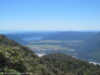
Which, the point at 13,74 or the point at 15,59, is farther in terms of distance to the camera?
the point at 15,59

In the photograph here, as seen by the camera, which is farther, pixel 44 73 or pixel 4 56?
pixel 44 73

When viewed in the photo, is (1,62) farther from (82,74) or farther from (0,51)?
(82,74)

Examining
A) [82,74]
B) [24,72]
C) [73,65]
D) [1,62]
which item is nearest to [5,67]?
[1,62]

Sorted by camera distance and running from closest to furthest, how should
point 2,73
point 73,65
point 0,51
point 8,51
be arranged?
1. point 2,73
2. point 0,51
3. point 8,51
4. point 73,65

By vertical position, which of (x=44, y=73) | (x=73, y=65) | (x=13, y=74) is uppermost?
(x=13, y=74)

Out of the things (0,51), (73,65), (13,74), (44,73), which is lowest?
(73,65)

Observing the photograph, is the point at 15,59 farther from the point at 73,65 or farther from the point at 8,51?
the point at 73,65

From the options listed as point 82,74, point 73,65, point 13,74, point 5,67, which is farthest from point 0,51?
point 73,65

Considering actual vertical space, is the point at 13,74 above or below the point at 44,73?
above

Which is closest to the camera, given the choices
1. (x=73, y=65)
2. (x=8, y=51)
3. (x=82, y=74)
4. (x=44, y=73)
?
(x=8, y=51)
